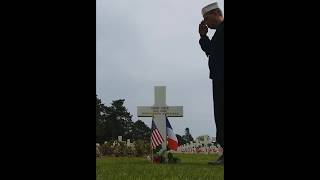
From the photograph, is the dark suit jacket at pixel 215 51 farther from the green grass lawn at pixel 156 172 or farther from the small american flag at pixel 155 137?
the small american flag at pixel 155 137

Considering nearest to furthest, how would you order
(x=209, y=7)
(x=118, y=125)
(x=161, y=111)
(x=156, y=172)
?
(x=209, y=7)
(x=156, y=172)
(x=161, y=111)
(x=118, y=125)

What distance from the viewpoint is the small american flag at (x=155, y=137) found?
6439 mm

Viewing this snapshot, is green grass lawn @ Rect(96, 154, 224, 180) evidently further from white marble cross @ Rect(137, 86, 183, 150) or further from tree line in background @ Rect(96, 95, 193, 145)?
tree line in background @ Rect(96, 95, 193, 145)

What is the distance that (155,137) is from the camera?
21.3ft

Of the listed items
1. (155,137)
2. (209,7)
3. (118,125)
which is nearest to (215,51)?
(209,7)

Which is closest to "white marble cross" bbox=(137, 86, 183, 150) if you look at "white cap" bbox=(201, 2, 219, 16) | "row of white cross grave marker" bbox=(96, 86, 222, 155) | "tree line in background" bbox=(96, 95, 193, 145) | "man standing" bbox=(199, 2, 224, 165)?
"row of white cross grave marker" bbox=(96, 86, 222, 155)

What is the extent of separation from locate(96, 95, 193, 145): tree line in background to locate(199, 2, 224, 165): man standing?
8.65 ft

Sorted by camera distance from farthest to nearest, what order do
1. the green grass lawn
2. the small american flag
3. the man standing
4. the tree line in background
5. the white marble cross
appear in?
the tree line in background → the small american flag → the white marble cross → the man standing → the green grass lawn

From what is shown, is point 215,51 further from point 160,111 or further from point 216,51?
point 160,111

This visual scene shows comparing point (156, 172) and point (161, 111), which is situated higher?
point (161, 111)

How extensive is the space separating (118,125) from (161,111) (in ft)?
5.63

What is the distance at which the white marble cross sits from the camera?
20.8 feet

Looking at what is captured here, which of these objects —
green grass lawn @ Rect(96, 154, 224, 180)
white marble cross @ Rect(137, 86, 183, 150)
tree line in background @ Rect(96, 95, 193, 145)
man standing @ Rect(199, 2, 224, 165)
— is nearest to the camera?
green grass lawn @ Rect(96, 154, 224, 180)

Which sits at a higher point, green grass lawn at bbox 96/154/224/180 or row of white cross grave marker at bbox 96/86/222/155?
row of white cross grave marker at bbox 96/86/222/155
